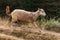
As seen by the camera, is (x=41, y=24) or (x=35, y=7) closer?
(x=41, y=24)

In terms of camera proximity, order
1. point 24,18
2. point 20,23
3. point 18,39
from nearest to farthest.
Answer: point 18,39 → point 24,18 → point 20,23

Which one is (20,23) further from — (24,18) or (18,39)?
(18,39)

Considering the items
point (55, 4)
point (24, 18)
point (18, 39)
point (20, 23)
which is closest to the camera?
point (18, 39)

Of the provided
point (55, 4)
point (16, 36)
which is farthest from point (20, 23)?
point (55, 4)

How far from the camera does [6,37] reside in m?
10.7

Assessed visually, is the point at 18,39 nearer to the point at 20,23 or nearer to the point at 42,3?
the point at 20,23

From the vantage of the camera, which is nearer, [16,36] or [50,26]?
[16,36]

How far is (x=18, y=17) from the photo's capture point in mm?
12164

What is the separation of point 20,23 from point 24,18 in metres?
1.13

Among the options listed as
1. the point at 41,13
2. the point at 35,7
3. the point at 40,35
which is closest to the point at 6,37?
the point at 40,35

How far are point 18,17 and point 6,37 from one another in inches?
67.0

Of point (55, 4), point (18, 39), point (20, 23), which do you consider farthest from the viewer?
point (55, 4)

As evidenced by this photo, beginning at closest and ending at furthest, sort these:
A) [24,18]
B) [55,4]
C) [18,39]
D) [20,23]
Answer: [18,39], [24,18], [20,23], [55,4]

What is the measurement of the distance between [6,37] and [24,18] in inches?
67.3
